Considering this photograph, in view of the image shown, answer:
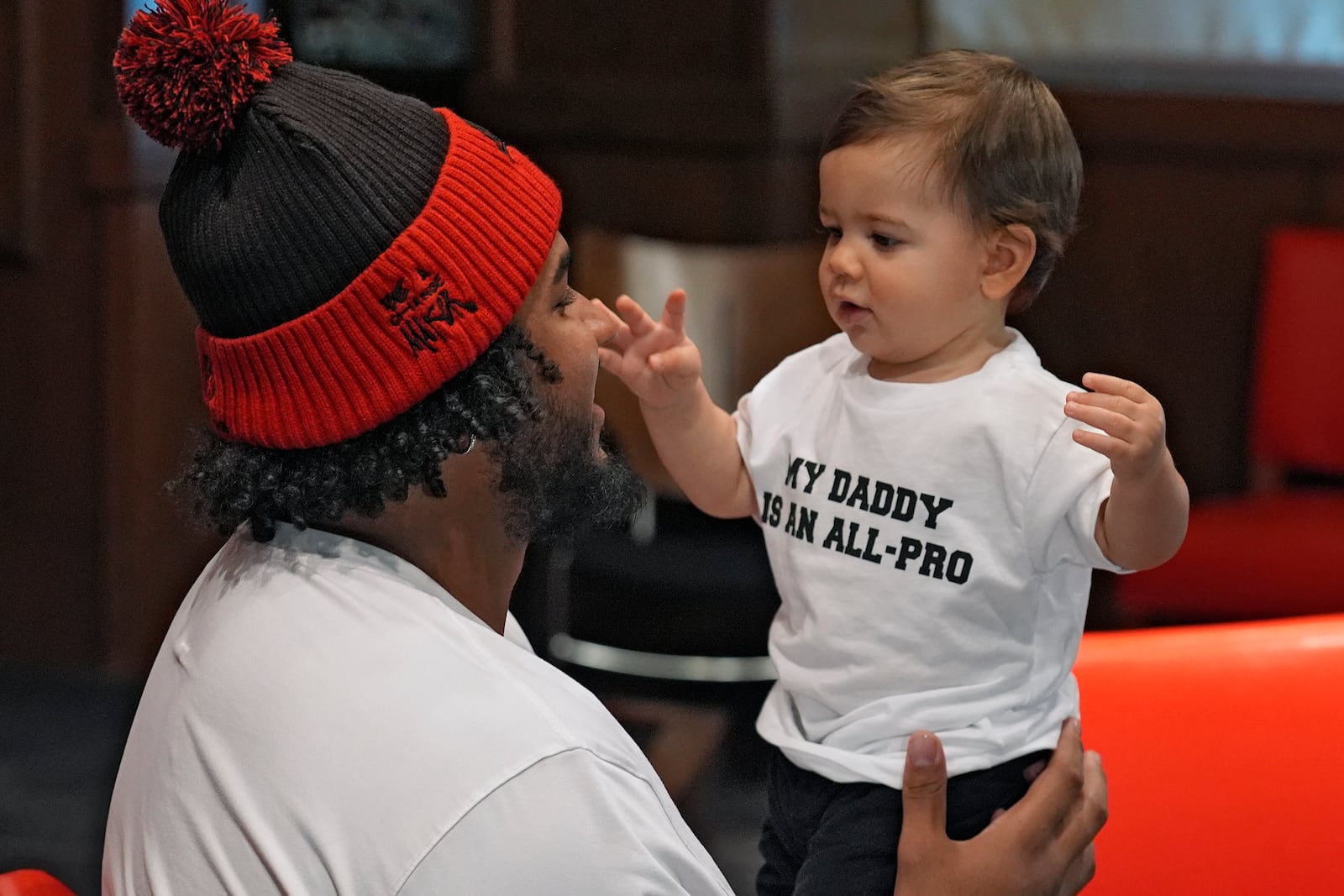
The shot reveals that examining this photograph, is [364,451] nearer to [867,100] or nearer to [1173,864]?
[867,100]

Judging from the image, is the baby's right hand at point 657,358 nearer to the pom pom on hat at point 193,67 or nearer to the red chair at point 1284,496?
the pom pom on hat at point 193,67

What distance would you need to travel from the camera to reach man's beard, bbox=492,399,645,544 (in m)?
1.34

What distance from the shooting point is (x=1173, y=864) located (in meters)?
1.62

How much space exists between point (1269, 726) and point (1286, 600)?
159 cm

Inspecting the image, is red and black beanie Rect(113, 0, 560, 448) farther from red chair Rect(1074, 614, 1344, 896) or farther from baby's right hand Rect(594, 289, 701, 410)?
red chair Rect(1074, 614, 1344, 896)

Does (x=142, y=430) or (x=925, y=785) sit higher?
(x=925, y=785)

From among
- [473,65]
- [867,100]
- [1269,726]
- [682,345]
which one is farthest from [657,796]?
[473,65]

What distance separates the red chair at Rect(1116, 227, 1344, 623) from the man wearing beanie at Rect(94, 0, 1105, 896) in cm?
194

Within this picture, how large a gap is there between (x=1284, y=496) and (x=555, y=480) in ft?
8.48

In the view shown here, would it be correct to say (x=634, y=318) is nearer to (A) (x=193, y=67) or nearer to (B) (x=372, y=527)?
(B) (x=372, y=527)

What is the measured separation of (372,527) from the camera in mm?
1279

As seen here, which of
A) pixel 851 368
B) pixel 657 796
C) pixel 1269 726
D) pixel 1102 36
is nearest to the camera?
pixel 657 796

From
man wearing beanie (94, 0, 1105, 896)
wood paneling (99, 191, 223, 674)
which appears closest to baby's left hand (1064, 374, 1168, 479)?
man wearing beanie (94, 0, 1105, 896)

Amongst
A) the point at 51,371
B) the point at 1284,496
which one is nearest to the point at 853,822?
the point at 1284,496
